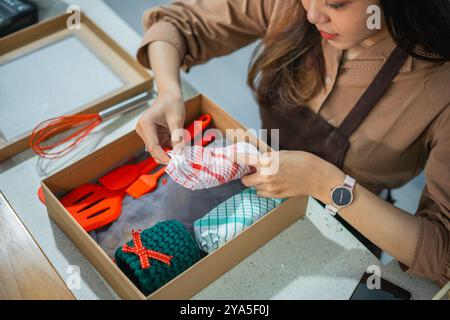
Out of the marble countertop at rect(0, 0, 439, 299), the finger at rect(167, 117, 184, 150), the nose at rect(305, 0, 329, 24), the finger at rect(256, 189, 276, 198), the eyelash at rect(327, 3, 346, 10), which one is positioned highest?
the eyelash at rect(327, 3, 346, 10)

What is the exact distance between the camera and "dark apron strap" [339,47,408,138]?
90 centimetres

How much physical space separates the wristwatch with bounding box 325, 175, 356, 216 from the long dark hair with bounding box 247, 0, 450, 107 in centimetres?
25

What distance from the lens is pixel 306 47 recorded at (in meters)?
1.01

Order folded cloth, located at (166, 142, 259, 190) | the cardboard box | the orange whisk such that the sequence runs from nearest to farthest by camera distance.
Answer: the cardboard box, folded cloth, located at (166, 142, 259, 190), the orange whisk

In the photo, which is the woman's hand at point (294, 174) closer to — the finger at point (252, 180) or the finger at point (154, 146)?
the finger at point (252, 180)

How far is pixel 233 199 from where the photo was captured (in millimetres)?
917

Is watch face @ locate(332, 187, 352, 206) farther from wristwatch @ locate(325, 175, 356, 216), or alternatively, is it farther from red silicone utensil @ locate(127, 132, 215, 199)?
red silicone utensil @ locate(127, 132, 215, 199)

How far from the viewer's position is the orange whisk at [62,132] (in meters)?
1.02

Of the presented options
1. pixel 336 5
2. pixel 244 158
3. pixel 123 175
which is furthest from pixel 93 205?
pixel 336 5

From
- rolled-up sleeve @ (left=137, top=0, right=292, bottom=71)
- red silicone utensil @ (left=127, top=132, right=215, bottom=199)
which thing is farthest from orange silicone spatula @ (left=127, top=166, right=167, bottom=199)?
rolled-up sleeve @ (left=137, top=0, right=292, bottom=71)

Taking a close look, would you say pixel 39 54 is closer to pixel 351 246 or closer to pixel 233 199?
pixel 233 199

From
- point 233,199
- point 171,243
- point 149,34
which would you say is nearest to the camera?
point 171,243
